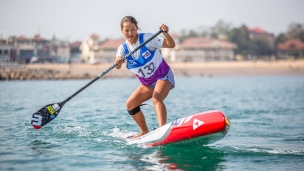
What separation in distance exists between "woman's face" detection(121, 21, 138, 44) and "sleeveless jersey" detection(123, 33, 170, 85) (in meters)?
0.14

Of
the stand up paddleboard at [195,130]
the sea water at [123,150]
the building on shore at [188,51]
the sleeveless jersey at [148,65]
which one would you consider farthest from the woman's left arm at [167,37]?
the building on shore at [188,51]

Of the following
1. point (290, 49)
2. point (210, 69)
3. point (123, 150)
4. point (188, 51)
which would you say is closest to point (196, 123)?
point (123, 150)

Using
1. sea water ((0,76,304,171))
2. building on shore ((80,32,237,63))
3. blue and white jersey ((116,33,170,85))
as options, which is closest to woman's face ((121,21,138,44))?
blue and white jersey ((116,33,170,85))

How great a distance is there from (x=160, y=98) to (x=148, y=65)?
0.57m

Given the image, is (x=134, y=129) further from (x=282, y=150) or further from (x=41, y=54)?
(x=41, y=54)

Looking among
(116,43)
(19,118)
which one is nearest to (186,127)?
(19,118)

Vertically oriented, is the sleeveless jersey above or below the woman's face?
below

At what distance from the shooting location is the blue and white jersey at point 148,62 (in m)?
7.70

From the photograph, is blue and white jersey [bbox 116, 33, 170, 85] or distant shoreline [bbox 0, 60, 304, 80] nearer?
blue and white jersey [bbox 116, 33, 170, 85]

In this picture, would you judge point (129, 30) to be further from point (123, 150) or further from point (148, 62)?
point (123, 150)

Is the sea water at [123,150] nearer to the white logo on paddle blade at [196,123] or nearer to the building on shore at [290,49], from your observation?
the white logo on paddle blade at [196,123]

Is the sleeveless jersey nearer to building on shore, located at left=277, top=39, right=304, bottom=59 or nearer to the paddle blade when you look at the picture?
the paddle blade

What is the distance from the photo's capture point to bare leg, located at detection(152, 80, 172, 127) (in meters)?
7.70

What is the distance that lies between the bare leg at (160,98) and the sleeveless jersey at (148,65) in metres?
0.14
